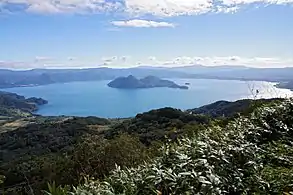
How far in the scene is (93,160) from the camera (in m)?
8.70

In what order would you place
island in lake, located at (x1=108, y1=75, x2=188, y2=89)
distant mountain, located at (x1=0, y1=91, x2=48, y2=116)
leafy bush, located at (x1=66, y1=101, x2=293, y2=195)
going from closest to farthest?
leafy bush, located at (x1=66, y1=101, x2=293, y2=195) < distant mountain, located at (x1=0, y1=91, x2=48, y2=116) < island in lake, located at (x1=108, y1=75, x2=188, y2=89)

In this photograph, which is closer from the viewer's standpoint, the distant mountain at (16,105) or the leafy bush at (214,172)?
the leafy bush at (214,172)

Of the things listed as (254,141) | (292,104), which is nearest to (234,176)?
(254,141)

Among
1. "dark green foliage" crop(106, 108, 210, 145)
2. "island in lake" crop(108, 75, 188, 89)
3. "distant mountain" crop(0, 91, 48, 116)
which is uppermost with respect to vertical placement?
"dark green foliage" crop(106, 108, 210, 145)

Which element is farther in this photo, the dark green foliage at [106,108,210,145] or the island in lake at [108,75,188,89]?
the island in lake at [108,75,188,89]

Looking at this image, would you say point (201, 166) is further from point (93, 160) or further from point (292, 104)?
point (93, 160)

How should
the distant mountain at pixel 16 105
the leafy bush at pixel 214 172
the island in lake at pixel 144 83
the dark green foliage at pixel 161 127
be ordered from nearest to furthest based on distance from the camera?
the leafy bush at pixel 214 172 < the dark green foliage at pixel 161 127 < the distant mountain at pixel 16 105 < the island in lake at pixel 144 83

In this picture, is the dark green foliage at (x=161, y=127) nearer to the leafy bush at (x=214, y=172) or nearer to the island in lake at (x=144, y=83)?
the leafy bush at (x=214, y=172)

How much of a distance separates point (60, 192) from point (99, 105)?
449ft

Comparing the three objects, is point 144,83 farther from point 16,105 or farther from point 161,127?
point 161,127

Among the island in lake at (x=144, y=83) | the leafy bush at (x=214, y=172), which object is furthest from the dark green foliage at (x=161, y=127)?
the island in lake at (x=144, y=83)

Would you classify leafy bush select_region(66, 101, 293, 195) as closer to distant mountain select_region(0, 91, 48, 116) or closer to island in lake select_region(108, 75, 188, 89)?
distant mountain select_region(0, 91, 48, 116)

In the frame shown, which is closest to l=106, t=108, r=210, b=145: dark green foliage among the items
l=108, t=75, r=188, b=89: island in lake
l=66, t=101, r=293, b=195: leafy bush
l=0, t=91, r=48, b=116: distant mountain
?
l=66, t=101, r=293, b=195: leafy bush

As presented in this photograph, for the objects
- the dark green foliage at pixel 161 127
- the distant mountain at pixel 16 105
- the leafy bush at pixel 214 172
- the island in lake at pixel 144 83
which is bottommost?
the distant mountain at pixel 16 105
